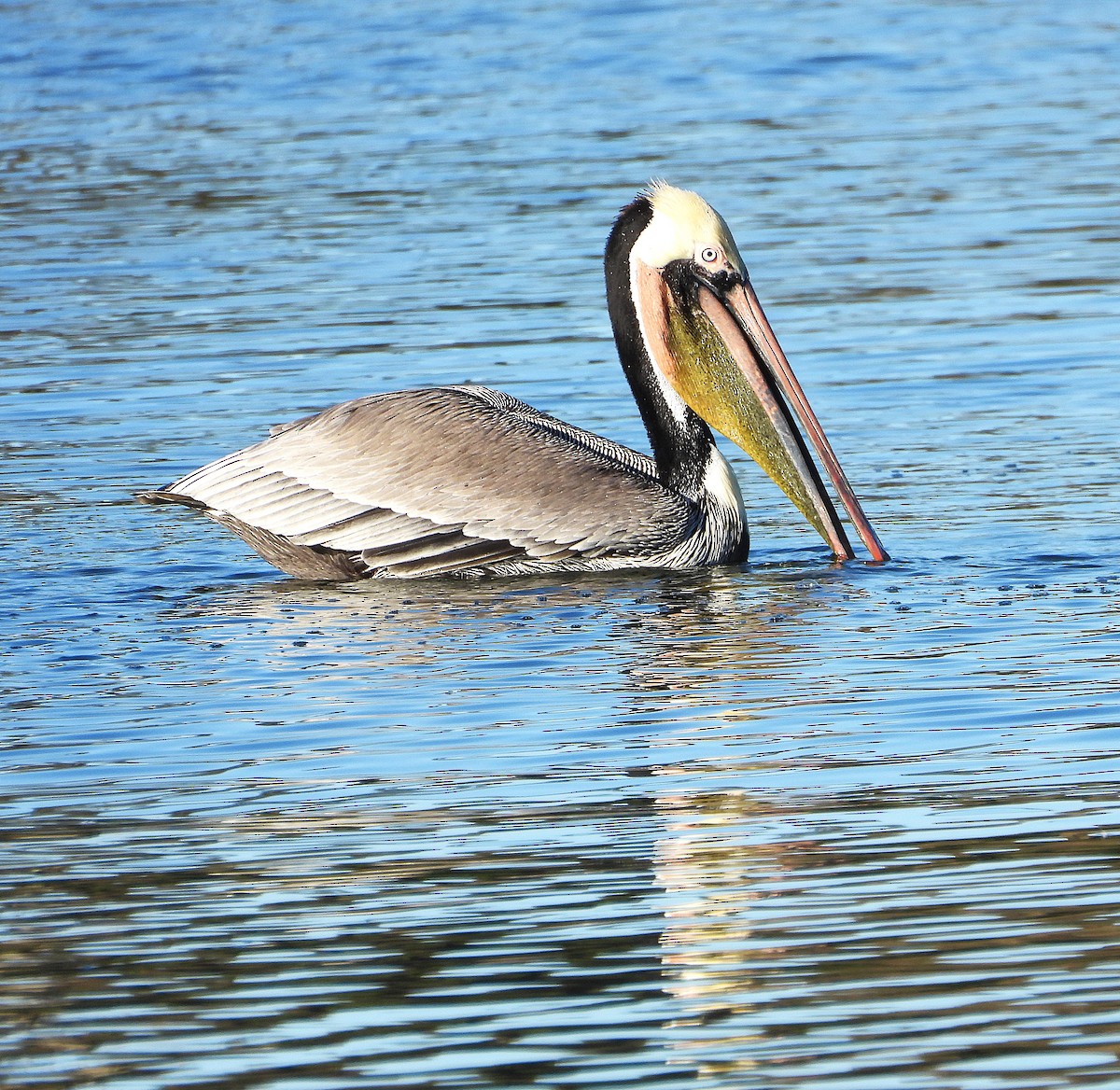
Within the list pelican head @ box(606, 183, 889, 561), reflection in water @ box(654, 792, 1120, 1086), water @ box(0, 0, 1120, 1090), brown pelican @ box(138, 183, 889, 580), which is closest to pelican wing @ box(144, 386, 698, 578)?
brown pelican @ box(138, 183, 889, 580)

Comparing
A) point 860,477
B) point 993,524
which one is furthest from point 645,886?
point 860,477

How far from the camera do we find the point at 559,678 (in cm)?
594

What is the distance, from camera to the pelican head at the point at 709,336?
7.50m

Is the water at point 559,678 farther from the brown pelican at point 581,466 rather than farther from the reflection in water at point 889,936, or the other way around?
the brown pelican at point 581,466

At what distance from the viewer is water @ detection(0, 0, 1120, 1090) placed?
365cm

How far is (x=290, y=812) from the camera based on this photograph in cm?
477

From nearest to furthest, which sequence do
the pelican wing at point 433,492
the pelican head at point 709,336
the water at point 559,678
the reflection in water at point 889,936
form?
the reflection in water at point 889,936 → the water at point 559,678 → the pelican wing at point 433,492 → the pelican head at point 709,336

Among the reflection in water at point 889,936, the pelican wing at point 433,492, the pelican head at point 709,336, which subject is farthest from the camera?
the pelican head at point 709,336

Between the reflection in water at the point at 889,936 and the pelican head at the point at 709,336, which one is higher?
the pelican head at the point at 709,336

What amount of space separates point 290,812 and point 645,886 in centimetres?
88

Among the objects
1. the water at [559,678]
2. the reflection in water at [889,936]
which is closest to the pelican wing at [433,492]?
the water at [559,678]

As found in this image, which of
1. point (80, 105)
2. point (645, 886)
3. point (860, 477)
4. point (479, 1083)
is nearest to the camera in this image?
point (479, 1083)

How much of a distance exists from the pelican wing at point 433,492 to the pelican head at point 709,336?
12.8 inches

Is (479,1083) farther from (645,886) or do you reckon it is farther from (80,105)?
(80,105)
